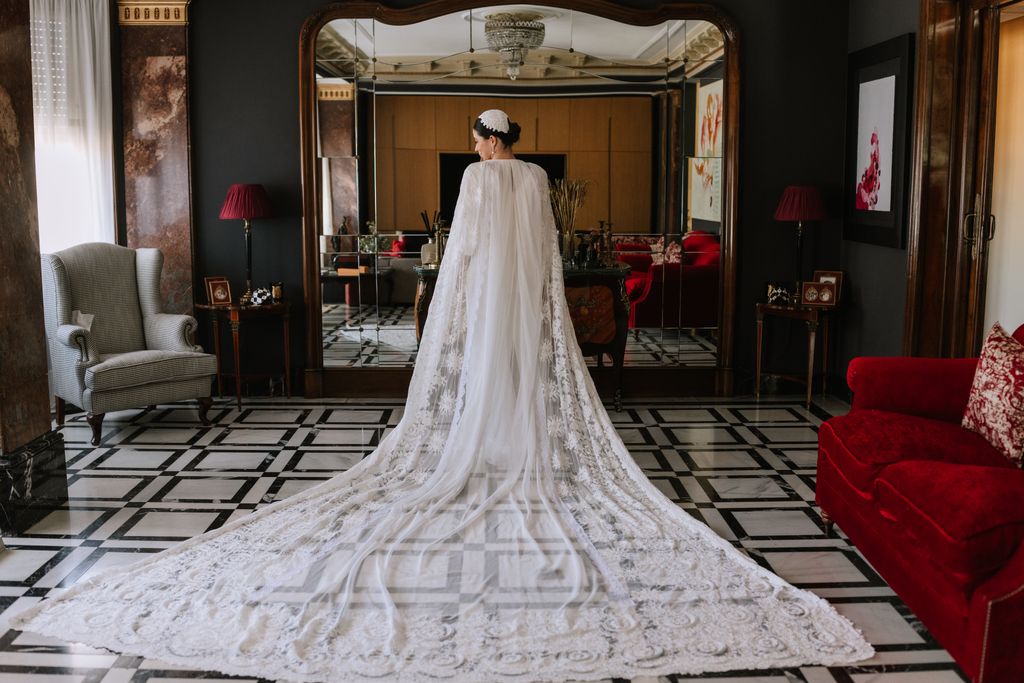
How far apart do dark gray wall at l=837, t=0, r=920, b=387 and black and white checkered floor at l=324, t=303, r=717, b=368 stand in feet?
3.16

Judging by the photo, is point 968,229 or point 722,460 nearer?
point 722,460

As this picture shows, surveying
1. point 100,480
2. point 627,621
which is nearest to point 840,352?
point 627,621

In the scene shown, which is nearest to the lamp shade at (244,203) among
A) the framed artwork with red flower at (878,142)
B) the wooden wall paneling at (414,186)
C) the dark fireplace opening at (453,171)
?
the wooden wall paneling at (414,186)

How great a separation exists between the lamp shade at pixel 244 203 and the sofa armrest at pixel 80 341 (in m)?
1.32

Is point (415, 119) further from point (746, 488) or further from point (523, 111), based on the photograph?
point (746, 488)

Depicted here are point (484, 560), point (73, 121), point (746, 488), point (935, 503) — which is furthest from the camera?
point (73, 121)

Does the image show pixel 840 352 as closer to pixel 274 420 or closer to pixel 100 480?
pixel 274 420

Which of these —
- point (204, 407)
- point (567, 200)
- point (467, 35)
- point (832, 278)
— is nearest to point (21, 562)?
point (204, 407)

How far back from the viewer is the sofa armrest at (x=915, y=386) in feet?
14.2

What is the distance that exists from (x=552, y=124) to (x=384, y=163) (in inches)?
45.9

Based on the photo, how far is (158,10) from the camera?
6969 millimetres

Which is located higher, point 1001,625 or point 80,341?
point 80,341

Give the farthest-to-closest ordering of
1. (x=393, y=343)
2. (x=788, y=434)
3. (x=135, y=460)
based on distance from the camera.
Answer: (x=393, y=343) < (x=788, y=434) < (x=135, y=460)

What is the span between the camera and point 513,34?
23.0ft
